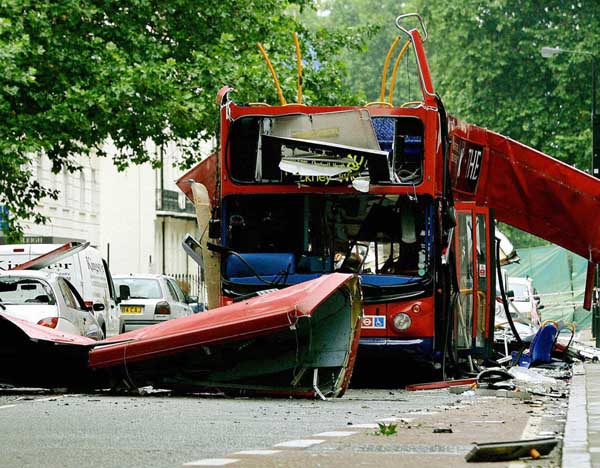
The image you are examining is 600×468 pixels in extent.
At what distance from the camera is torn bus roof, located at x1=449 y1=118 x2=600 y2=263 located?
69.0 ft

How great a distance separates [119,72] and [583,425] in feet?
68.8

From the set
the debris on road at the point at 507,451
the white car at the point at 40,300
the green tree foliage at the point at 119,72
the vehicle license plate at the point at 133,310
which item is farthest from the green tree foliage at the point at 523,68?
the debris on road at the point at 507,451

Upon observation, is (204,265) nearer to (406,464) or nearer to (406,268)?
(406,268)

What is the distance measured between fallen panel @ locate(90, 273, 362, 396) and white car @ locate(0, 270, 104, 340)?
4601 mm

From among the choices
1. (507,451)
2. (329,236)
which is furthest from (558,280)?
(507,451)

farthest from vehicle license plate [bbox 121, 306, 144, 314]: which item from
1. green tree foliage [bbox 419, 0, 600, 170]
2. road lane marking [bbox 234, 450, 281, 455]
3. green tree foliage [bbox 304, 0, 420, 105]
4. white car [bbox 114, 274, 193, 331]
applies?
green tree foliage [bbox 304, 0, 420, 105]

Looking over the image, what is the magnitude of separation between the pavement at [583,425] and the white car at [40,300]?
633 centimetres

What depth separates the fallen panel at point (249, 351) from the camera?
16.1 meters

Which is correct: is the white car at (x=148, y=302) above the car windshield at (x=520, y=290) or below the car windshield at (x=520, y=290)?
above

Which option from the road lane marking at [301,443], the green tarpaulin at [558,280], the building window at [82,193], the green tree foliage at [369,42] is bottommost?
the green tarpaulin at [558,280]

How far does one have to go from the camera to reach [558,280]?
54.4 meters

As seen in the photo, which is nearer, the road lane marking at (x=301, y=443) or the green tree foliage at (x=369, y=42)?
the road lane marking at (x=301, y=443)

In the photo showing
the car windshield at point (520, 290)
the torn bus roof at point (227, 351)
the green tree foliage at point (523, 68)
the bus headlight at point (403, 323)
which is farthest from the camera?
the green tree foliage at point (523, 68)

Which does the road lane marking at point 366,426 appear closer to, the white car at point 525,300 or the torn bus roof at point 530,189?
the torn bus roof at point 530,189
